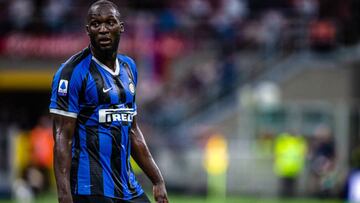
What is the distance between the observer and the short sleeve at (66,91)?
24.2ft

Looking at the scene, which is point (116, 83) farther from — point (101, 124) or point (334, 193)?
point (334, 193)

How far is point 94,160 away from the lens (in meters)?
7.54

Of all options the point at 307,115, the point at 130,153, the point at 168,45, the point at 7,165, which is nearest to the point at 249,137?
the point at 307,115

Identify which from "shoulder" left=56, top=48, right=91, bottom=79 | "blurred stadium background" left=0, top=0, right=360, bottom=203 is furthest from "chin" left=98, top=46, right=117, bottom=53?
"blurred stadium background" left=0, top=0, right=360, bottom=203

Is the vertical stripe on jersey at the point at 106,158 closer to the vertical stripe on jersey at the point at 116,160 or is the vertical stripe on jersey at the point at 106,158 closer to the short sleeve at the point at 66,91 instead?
the vertical stripe on jersey at the point at 116,160

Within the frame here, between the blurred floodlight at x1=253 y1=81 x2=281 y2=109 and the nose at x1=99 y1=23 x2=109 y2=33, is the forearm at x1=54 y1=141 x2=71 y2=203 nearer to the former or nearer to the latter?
the nose at x1=99 y1=23 x2=109 y2=33

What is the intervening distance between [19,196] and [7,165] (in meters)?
2.59

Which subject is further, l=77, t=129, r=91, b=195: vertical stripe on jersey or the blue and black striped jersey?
l=77, t=129, r=91, b=195: vertical stripe on jersey

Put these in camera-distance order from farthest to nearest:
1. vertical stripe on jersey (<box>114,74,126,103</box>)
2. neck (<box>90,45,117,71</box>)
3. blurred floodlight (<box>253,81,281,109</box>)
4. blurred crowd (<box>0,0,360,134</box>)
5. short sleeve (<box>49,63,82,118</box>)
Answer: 1. blurred crowd (<box>0,0,360,134</box>)
2. blurred floodlight (<box>253,81,281,109</box>)
3. vertical stripe on jersey (<box>114,74,126,103</box>)
4. neck (<box>90,45,117,71</box>)
5. short sleeve (<box>49,63,82,118</box>)

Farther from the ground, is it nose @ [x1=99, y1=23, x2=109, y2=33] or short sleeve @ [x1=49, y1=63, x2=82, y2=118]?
nose @ [x1=99, y1=23, x2=109, y2=33]

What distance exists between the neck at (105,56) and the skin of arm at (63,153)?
47 centimetres

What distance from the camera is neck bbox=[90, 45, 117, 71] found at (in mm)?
7488

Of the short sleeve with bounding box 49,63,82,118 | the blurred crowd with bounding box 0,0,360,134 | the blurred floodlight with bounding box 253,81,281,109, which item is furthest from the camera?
the blurred crowd with bounding box 0,0,360,134

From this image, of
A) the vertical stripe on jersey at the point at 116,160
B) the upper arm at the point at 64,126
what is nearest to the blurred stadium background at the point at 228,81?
the vertical stripe on jersey at the point at 116,160
